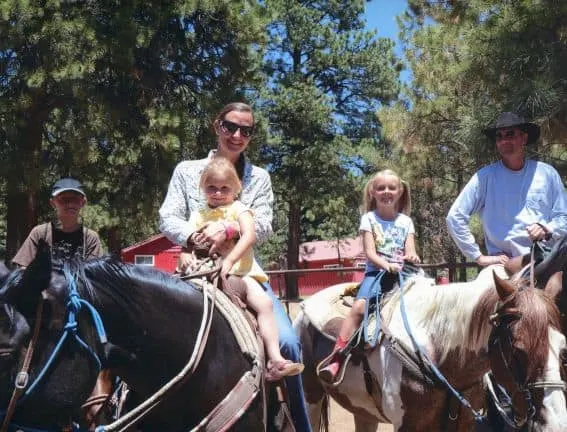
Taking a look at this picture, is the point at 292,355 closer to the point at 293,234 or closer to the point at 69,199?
the point at 69,199

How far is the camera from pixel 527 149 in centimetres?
786

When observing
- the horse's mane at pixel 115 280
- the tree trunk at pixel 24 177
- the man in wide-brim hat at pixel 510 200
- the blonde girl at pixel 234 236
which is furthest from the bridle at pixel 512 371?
the tree trunk at pixel 24 177

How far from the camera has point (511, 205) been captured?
3.89 metres

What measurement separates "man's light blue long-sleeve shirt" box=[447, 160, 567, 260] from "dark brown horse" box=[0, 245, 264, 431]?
1.92 metres

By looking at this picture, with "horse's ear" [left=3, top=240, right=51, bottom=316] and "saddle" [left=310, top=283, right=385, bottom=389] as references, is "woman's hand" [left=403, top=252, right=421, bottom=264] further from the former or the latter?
"horse's ear" [left=3, top=240, right=51, bottom=316]

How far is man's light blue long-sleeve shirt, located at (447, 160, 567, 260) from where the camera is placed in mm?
3832

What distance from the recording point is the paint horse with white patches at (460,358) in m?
2.66

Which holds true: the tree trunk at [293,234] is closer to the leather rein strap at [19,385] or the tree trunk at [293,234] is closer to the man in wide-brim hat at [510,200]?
the man in wide-brim hat at [510,200]

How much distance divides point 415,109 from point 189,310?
1064 centimetres

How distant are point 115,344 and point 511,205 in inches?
101

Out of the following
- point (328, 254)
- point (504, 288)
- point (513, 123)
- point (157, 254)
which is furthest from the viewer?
point (328, 254)

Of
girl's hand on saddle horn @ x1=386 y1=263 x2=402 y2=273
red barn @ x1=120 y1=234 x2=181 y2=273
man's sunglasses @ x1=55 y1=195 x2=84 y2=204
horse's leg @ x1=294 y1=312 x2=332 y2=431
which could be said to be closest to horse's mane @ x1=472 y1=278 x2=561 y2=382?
girl's hand on saddle horn @ x1=386 y1=263 x2=402 y2=273

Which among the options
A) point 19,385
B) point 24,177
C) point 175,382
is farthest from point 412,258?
point 24,177

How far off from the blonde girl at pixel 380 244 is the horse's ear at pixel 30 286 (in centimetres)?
240
